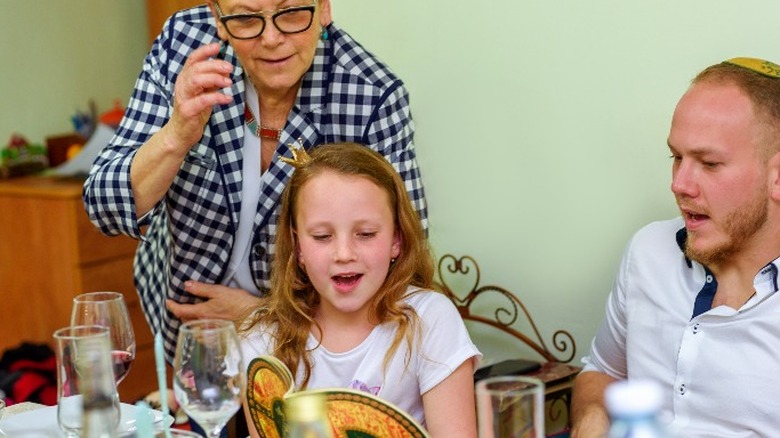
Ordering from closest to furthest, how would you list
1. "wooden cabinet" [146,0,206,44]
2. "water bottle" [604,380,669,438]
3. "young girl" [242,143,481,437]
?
"water bottle" [604,380,669,438] → "young girl" [242,143,481,437] → "wooden cabinet" [146,0,206,44]

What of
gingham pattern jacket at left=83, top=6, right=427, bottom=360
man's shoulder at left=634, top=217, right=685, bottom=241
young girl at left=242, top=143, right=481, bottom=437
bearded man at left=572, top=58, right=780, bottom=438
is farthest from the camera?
gingham pattern jacket at left=83, top=6, right=427, bottom=360

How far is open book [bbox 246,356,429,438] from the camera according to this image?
1.56 meters

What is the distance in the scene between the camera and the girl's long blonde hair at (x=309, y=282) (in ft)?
6.96

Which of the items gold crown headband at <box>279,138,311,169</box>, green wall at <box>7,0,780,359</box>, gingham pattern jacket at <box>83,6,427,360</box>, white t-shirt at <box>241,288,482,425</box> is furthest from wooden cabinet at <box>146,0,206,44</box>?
white t-shirt at <box>241,288,482,425</box>

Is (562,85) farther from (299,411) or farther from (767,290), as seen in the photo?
(299,411)

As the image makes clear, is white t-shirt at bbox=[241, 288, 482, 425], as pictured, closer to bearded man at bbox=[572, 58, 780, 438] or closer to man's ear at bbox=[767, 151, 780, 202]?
bearded man at bbox=[572, 58, 780, 438]

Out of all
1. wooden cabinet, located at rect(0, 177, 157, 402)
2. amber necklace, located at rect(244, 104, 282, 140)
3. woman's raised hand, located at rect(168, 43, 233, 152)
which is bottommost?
wooden cabinet, located at rect(0, 177, 157, 402)

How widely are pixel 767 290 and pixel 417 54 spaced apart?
132 cm

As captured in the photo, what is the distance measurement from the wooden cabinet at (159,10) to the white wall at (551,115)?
1546 millimetres

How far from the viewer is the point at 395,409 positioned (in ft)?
5.09

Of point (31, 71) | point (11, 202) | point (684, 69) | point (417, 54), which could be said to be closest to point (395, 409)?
point (684, 69)

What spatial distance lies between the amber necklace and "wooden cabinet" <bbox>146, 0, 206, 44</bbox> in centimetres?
217

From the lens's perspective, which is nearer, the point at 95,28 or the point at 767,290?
the point at 767,290

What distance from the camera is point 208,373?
1.45 m
